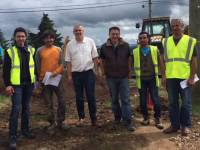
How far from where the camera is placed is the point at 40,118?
10844 millimetres

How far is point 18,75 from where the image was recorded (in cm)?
825

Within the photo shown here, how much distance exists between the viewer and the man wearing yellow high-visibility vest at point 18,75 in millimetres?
8180

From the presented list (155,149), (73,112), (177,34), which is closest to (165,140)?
(155,149)

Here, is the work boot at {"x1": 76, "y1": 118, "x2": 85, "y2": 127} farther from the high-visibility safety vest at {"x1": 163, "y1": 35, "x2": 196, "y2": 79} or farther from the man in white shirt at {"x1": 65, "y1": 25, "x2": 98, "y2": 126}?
the high-visibility safety vest at {"x1": 163, "y1": 35, "x2": 196, "y2": 79}

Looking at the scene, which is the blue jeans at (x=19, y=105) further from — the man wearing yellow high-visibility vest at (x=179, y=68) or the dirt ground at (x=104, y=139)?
the man wearing yellow high-visibility vest at (x=179, y=68)

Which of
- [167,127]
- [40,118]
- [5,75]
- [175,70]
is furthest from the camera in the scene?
[40,118]

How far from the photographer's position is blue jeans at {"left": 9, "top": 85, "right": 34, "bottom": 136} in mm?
8219

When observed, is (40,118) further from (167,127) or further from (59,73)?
(167,127)

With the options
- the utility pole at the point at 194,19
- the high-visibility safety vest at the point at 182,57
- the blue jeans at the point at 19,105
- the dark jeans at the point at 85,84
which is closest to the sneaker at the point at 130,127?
the dark jeans at the point at 85,84

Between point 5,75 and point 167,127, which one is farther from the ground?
point 5,75

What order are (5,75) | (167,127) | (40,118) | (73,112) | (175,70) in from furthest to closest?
1. (73,112)
2. (40,118)
3. (167,127)
4. (175,70)
5. (5,75)

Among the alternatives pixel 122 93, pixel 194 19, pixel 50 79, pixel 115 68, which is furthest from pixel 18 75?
pixel 194 19

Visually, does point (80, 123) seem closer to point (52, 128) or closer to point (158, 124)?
point (52, 128)

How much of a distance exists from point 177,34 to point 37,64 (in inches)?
105
